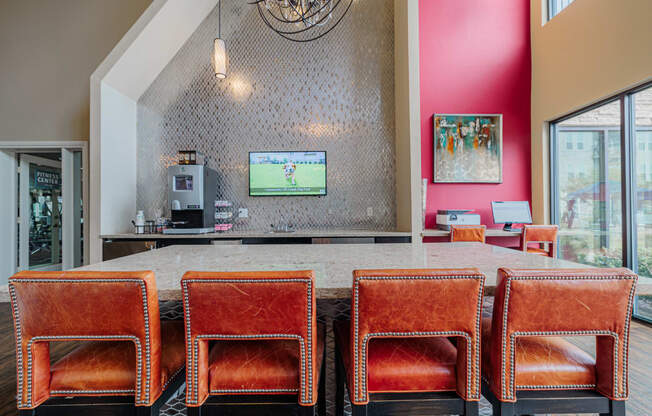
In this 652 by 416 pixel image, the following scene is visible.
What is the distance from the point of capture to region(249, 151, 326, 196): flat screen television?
4.01 metres

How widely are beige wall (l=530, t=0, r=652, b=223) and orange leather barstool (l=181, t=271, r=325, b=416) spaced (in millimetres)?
3788

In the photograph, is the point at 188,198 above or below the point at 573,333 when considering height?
above

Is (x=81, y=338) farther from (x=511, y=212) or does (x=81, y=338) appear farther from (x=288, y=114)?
(x=511, y=212)

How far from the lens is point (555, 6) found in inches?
155

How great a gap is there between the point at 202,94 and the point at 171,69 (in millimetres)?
546

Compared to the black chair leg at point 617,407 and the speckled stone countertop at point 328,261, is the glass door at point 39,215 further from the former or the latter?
the black chair leg at point 617,407

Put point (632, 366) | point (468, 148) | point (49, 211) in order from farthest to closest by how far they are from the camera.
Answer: point (49, 211)
point (468, 148)
point (632, 366)

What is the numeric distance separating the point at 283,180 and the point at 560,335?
137 inches

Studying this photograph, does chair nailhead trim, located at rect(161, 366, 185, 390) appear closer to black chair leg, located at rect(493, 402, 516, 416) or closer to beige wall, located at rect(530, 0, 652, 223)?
black chair leg, located at rect(493, 402, 516, 416)

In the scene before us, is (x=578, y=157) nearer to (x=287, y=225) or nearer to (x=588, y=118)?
(x=588, y=118)

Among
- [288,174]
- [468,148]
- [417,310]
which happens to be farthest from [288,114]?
[417,310]

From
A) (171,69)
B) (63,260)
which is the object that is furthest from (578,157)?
(63,260)

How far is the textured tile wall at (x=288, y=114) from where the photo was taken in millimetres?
4055

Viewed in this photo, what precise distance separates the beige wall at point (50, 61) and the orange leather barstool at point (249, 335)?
14.1ft
